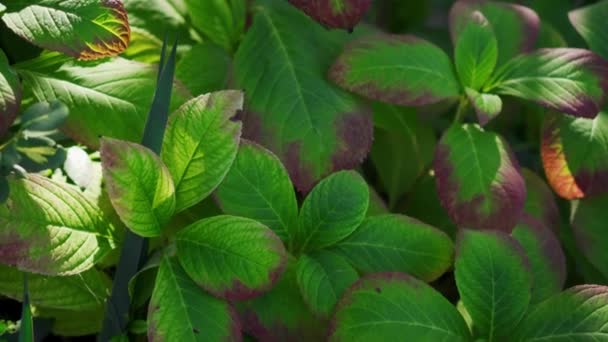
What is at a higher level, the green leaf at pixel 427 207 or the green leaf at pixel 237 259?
the green leaf at pixel 237 259

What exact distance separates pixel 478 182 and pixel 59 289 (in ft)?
1.61

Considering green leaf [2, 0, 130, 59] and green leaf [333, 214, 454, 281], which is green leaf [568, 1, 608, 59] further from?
green leaf [2, 0, 130, 59]

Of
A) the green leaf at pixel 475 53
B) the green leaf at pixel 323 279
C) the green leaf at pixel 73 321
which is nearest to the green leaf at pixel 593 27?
the green leaf at pixel 475 53

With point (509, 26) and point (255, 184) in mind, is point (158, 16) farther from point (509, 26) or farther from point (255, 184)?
point (509, 26)

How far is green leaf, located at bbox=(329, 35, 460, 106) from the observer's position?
1.05 meters

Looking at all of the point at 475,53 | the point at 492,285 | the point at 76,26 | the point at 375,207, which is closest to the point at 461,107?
the point at 475,53

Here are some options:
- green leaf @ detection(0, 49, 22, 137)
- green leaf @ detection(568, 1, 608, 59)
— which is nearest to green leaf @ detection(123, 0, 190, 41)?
green leaf @ detection(0, 49, 22, 137)

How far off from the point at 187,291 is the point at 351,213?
190 millimetres

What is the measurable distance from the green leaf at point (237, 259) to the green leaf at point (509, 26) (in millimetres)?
486

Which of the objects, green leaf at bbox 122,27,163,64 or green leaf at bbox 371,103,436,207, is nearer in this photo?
green leaf at bbox 122,27,163,64

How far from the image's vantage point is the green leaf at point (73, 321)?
3.37ft

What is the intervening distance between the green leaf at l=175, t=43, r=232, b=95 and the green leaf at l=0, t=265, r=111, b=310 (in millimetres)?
279

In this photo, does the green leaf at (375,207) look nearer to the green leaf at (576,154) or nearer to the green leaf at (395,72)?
the green leaf at (395,72)

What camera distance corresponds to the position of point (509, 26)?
47.4 inches
